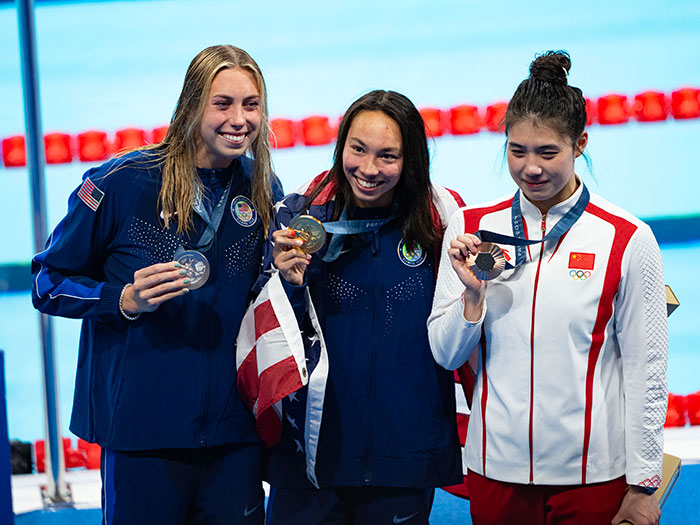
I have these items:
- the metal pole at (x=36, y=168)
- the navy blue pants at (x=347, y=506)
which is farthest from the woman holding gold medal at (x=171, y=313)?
the metal pole at (x=36, y=168)

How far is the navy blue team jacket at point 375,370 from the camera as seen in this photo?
2.10 metres

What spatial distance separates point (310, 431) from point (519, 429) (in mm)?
506

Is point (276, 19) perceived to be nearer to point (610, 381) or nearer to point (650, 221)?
point (650, 221)

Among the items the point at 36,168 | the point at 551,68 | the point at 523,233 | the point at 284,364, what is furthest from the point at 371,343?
the point at 36,168

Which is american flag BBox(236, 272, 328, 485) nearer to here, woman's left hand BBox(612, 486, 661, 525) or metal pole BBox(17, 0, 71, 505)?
woman's left hand BBox(612, 486, 661, 525)

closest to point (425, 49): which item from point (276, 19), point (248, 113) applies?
point (276, 19)

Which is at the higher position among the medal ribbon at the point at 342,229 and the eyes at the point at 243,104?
the eyes at the point at 243,104

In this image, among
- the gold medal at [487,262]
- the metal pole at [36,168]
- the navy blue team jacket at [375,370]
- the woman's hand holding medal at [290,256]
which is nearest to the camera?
the gold medal at [487,262]

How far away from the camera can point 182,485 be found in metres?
2.14

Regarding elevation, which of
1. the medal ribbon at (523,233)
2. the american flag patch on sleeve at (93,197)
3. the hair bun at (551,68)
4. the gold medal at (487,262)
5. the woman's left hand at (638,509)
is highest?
the hair bun at (551,68)

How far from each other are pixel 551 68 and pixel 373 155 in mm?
452

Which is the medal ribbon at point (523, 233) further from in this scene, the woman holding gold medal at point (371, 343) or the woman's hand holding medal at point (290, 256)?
the woman's hand holding medal at point (290, 256)

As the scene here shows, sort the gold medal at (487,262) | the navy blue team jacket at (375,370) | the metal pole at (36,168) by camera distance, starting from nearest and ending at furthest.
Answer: the gold medal at (487,262) → the navy blue team jacket at (375,370) → the metal pole at (36,168)

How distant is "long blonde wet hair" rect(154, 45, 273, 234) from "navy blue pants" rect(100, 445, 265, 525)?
22.8 inches
